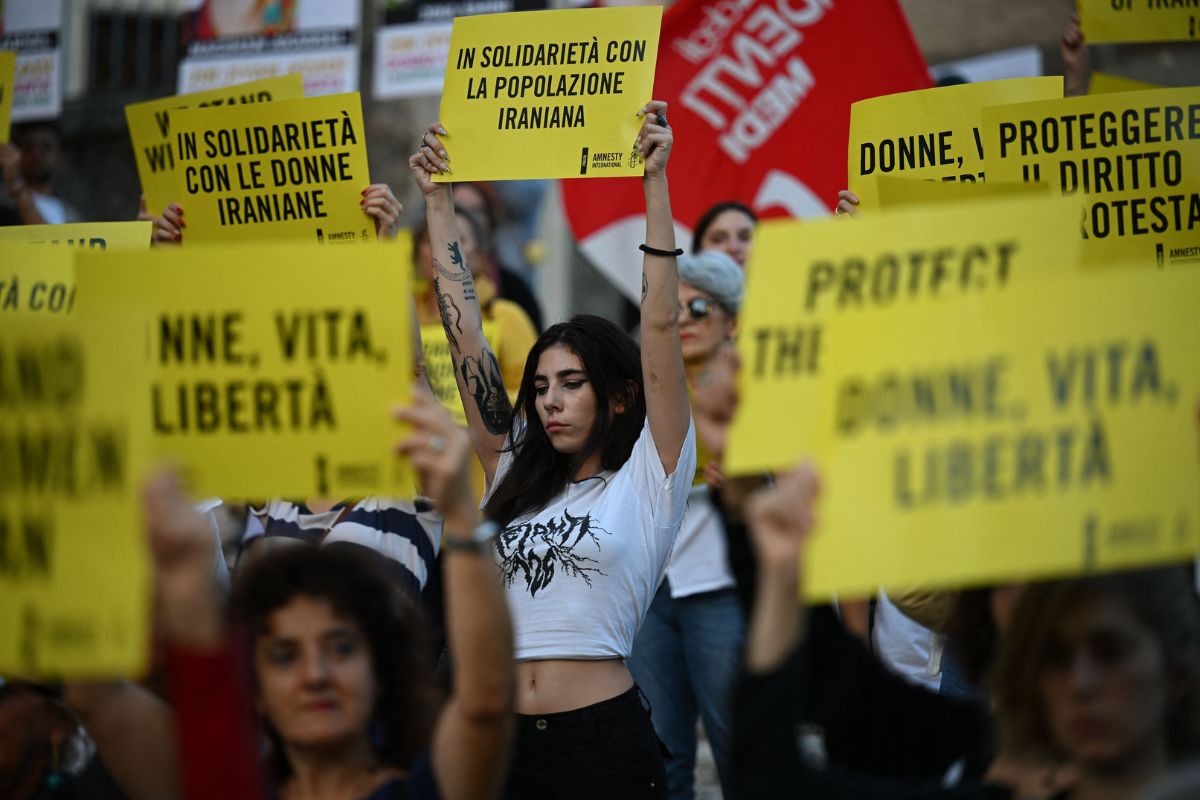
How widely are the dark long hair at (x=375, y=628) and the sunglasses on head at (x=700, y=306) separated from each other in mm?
2607

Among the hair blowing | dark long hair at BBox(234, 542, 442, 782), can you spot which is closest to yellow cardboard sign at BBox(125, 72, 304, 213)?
dark long hair at BBox(234, 542, 442, 782)

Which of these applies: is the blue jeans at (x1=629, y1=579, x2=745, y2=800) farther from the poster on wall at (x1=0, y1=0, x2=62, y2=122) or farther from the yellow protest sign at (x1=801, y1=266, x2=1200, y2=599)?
the poster on wall at (x1=0, y1=0, x2=62, y2=122)

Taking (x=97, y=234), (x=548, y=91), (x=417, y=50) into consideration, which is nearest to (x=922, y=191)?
(x=548, y=91)

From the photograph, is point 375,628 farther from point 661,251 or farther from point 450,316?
point 450,316

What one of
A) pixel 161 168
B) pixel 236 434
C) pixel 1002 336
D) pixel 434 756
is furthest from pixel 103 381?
pixel 161 168

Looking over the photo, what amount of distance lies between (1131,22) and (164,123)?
3340mm

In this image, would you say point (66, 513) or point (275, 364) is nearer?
point (66, 513)

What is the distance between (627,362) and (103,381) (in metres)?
2.10

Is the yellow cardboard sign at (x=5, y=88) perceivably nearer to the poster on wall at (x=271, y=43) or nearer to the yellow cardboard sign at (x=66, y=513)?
the poster on wall at (x=271, y=43)

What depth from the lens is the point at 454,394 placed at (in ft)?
19.4

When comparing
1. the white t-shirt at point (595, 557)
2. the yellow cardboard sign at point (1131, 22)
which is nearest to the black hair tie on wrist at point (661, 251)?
the white t-shirt at point (595, 557)

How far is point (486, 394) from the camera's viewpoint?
457 cm

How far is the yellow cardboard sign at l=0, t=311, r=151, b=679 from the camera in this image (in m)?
2.49

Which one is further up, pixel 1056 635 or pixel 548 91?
pixel 548 91
